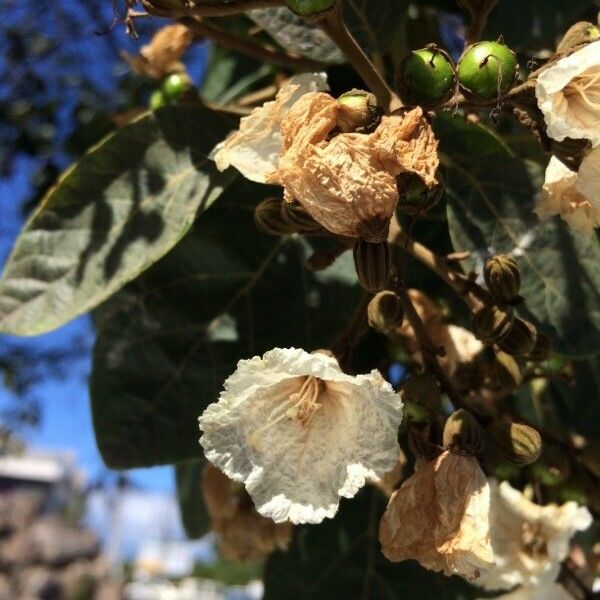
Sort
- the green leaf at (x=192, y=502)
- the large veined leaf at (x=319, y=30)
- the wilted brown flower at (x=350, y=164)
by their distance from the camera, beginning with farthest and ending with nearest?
1. the green leaf at (x=192, y=502)
2. the large veined leaf at (x=319, y=30)
3. the wilted brown flower at (x=350, y=164)

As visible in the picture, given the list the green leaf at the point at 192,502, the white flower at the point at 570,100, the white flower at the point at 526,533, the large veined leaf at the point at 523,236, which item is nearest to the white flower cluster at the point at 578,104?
the white flower at the point at 570,100

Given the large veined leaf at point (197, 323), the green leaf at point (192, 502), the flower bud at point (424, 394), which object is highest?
the flower bud at point (424, 394)

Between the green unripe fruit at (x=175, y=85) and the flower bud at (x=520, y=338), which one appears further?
the green unripe fruit at (x=175, y=85)

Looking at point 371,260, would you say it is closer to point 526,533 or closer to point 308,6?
point 308,6

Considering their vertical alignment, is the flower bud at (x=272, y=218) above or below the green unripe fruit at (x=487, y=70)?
below

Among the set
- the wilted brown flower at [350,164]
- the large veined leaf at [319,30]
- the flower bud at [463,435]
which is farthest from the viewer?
the large veined leaf at [319,30]

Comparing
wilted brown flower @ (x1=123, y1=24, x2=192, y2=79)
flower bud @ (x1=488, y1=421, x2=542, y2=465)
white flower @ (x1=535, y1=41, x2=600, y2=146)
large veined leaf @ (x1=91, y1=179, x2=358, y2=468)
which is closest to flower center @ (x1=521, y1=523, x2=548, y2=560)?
flower bud @ (x1=488, y1=421, x2=542, y2=465)

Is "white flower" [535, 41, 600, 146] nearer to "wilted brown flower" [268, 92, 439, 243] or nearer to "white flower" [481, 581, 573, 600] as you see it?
"wilted brown flower" [268, 92, 439, 243]

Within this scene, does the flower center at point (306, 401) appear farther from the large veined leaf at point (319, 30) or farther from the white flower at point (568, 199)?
the large veined leaf at point (319, 30)
